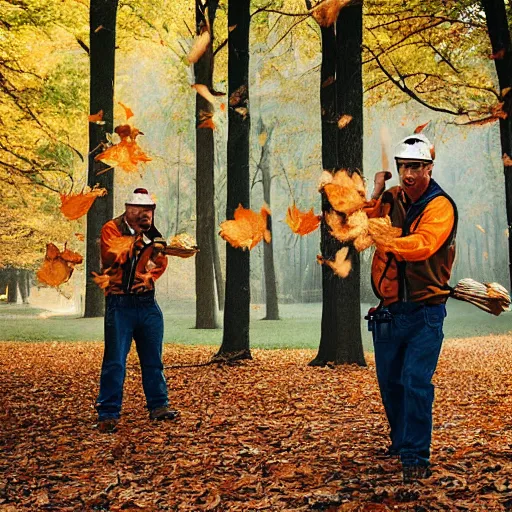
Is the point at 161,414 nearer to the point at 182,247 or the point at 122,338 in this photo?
the point at 122,338

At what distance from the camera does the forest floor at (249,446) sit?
476cm

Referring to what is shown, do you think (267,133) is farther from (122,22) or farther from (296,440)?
(296,440)


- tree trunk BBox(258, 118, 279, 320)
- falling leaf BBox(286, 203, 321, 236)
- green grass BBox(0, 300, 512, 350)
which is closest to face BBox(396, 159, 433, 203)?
falling leaf BBox(286, 203, 321, 236)

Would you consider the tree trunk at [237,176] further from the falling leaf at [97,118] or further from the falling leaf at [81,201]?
the falling leaf at [81,201]

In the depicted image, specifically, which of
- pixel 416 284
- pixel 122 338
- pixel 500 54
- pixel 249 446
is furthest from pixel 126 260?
pixel 500 54

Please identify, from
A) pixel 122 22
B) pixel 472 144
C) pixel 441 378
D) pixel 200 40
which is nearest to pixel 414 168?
pixel 441 378

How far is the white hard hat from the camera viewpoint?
502 centimetres

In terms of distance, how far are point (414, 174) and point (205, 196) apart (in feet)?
42.6

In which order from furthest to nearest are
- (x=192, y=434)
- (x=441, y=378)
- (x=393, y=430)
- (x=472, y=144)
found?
(x=472, y=144) → (x=441, y=378) → (x=192, y=434) → (x=393, y=430)

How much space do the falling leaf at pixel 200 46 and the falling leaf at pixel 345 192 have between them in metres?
7.98

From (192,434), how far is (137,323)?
44.3 inches

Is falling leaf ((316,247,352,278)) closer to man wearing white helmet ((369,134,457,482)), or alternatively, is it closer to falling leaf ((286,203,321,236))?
falling leaf ((286,203,321,236))

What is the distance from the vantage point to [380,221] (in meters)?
5.00

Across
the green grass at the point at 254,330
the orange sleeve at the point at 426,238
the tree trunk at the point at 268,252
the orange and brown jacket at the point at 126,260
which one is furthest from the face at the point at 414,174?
the tree trunk at the point at 268,252
